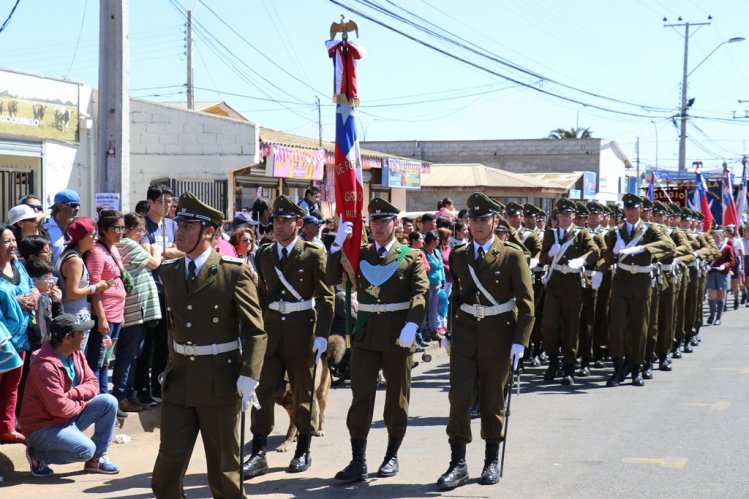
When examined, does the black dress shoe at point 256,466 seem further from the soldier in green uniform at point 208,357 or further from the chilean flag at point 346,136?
the chilean flag at point 346,136

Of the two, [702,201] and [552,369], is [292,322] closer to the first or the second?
[552,369]

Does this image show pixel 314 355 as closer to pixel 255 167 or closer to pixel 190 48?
pixel 255 167

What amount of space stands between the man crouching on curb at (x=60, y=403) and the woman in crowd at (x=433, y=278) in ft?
21.9

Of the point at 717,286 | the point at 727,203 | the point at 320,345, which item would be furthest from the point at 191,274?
the point at 727,203

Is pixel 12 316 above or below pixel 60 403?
above

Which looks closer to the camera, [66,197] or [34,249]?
[34,249]

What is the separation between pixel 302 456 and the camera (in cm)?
762

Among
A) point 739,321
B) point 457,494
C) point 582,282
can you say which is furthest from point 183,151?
point 457,494

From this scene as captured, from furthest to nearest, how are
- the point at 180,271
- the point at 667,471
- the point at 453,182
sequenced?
the point at 453,182 → the point at 667,471 → the point at 180,271

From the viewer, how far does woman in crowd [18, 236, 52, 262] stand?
7.93 m

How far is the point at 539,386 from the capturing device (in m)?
11.9

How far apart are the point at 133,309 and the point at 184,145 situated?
1169cm

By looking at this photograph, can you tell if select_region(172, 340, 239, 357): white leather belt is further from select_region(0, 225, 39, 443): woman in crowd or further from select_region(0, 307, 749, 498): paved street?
select_region(0, 225, 39, 443): woman in crowd

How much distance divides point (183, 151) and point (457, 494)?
1439 cm
